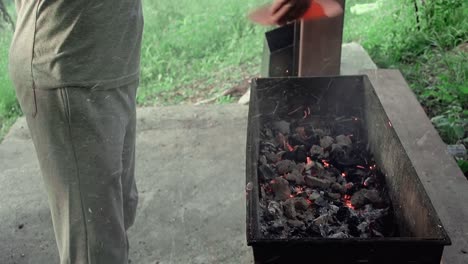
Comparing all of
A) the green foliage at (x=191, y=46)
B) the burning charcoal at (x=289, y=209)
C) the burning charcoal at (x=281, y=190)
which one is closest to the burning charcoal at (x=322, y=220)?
the burning charcoal at (x=289, y=209)

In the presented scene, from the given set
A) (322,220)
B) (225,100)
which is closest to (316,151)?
(322,220)

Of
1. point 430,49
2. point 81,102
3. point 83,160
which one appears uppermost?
point 81,102

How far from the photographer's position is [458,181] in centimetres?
296

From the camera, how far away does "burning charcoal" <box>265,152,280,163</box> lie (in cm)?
274

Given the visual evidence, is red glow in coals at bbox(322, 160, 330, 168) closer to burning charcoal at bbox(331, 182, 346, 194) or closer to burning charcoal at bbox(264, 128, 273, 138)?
burning charcoal at bbox(331, 182, 346, 194)

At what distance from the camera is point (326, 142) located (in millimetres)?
2924

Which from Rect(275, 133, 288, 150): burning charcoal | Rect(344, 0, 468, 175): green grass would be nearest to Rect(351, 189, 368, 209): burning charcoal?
Rect(275, 133, 288, 150): burning charcoal

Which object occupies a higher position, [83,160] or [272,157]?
[83,160]

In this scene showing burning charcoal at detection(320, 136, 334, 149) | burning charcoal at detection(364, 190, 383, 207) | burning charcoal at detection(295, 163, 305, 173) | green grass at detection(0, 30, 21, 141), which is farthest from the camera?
green grass at detection(0, 30, 21, 141)

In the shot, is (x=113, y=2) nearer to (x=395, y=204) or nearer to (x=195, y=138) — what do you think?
(x=395, y=204)

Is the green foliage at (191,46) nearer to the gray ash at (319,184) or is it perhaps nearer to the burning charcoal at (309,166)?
the gray ash at (319,184)

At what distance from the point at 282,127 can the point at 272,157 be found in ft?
1.12

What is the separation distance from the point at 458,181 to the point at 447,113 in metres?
1.44

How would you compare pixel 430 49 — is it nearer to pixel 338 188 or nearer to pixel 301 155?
pixel 301 155
